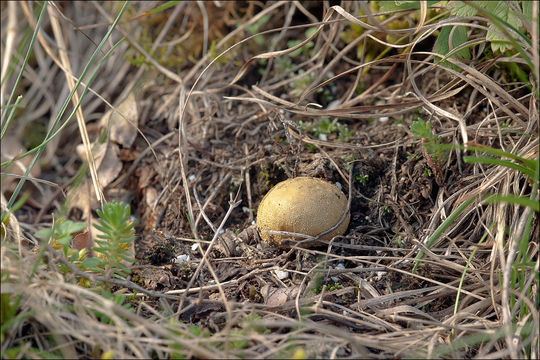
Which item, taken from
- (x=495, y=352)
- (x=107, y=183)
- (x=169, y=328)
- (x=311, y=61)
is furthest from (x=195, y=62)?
(x=495, y=352)

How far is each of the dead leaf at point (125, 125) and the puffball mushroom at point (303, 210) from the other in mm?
1223

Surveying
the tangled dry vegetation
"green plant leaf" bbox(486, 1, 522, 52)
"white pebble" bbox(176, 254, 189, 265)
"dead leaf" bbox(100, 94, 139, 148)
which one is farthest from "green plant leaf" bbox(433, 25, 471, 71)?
"dead leaf" bbox(100, 94, 139, 148)

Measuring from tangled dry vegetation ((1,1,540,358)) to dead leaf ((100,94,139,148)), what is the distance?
1 cm

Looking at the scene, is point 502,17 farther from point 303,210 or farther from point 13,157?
point 13,157

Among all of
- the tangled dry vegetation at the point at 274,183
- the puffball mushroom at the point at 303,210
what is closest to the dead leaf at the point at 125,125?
the tangled dry vegetation at the point at 274,183

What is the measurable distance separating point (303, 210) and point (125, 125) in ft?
4.95

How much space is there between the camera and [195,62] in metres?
3.38

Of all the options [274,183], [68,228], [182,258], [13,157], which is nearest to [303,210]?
[274,183]

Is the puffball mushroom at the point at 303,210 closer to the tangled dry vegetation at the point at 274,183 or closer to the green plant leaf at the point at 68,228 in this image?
the tangled dry vegetation at the point at 274,183

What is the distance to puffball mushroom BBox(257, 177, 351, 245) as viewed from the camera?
2125mm

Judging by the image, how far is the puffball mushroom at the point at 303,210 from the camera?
6.97 feet

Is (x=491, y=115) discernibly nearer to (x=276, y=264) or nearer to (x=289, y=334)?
(x=276, y=264)

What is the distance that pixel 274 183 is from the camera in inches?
101

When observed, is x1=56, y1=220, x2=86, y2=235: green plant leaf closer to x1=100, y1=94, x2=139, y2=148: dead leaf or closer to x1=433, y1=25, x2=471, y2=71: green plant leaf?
x1=100, y1=94, x2=139, y2=148: dead leaf
